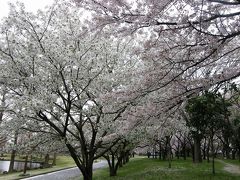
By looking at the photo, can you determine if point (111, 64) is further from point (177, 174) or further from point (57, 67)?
point (177, 174)

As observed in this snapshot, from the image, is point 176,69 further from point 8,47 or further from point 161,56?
point 8,47

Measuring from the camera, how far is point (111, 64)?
45.6ft

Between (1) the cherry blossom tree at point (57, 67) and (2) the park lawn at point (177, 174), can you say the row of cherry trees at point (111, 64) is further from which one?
(2) the park lawn at point (177, 174)

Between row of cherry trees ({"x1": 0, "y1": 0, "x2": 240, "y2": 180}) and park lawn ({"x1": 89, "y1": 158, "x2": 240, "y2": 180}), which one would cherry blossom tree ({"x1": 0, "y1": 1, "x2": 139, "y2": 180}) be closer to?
row of cherry trees ({"x1": 0, "y1": 0, "x2": 240, "y2": 180})

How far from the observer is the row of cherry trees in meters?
6.23

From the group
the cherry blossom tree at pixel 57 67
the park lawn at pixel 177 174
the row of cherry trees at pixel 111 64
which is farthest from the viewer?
the park lawn at pixel 177 174

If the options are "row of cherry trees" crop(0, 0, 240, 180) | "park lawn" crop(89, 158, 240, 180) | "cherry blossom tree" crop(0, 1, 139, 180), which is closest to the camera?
"row of cherry trees" crop(0, 0, 240, 180)

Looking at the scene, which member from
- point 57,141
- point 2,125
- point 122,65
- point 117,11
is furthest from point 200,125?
point 117,11

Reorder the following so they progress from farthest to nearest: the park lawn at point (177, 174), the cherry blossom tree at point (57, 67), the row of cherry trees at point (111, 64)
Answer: the park lawn at point (177, 174) → the cherry blossom tree at point (57, 67) → the row of cherry trees at point (111, 64)

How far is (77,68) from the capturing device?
41.3 feet

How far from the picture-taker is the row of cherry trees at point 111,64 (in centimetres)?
623

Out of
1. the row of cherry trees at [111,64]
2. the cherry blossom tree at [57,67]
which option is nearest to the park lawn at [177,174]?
the row of cherry trees at [111,64]

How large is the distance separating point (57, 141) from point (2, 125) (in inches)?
133

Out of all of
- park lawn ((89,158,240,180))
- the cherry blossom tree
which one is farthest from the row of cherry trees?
park lawn ((89,158,240,180))
